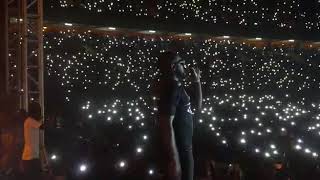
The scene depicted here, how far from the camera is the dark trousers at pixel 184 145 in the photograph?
4148mm

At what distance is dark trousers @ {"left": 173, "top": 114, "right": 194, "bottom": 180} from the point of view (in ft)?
13.6

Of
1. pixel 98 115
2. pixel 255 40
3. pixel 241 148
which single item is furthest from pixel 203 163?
pixel 255 40

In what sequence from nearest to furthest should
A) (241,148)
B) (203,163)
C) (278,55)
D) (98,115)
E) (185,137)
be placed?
(185,137) → (203,163) → (241,148) → (98,115) → (278,55)

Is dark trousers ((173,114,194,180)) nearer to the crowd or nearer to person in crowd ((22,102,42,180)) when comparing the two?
person in crowd ((22,102,42,180))

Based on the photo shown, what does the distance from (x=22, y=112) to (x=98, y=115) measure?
663 centimetres

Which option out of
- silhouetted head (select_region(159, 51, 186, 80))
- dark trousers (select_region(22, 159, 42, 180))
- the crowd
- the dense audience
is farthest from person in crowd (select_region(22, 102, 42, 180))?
the crowd

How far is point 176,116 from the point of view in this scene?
13.9 ft

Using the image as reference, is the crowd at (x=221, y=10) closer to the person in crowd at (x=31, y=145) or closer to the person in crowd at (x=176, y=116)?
the person in crowd at (x=31, y=145)

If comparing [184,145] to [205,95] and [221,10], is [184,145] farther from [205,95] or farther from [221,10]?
[221,10]

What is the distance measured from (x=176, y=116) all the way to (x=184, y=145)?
26 cm

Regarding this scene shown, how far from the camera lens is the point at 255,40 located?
68.3 feet

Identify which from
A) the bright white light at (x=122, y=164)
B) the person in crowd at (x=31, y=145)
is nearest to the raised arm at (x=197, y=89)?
the person in crowd at (x=31, y=145)

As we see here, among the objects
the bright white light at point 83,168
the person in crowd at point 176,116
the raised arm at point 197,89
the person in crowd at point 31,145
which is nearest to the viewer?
the person in crowd at point 176,116

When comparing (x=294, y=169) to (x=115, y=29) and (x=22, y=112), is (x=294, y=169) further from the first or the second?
(x=115, y=29)
